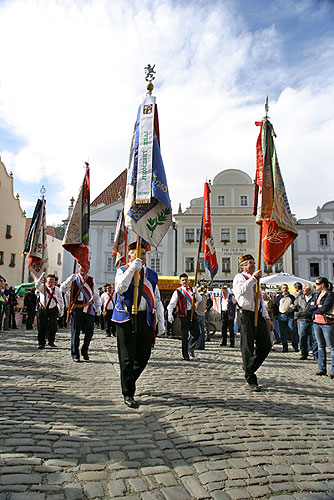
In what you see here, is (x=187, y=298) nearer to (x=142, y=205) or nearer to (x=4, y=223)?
(x=142, y=205)

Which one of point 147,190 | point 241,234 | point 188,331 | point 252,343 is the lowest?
point 188,331

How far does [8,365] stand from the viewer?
26.0 ft

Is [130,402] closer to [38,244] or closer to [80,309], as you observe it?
[80,309]

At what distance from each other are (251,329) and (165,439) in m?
2.97

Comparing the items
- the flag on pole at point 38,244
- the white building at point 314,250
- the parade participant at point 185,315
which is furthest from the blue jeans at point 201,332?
the white building at point 314,250

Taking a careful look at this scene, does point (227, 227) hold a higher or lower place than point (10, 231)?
higher

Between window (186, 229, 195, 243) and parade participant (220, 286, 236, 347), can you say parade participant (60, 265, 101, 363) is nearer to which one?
parade participant (220, 286, 236, 347)

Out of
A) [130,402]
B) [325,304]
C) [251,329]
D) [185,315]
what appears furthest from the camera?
[185,315]

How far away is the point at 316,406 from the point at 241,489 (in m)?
Result: 2.89

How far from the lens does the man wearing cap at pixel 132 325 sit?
5.05 meters

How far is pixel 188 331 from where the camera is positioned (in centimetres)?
1009

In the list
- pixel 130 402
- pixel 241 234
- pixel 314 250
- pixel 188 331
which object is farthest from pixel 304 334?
pixel 314 250

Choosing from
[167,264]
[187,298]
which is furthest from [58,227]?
[187,298]

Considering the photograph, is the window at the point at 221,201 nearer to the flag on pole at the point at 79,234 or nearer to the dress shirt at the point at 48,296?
the dress shirt at the point at 48,296
